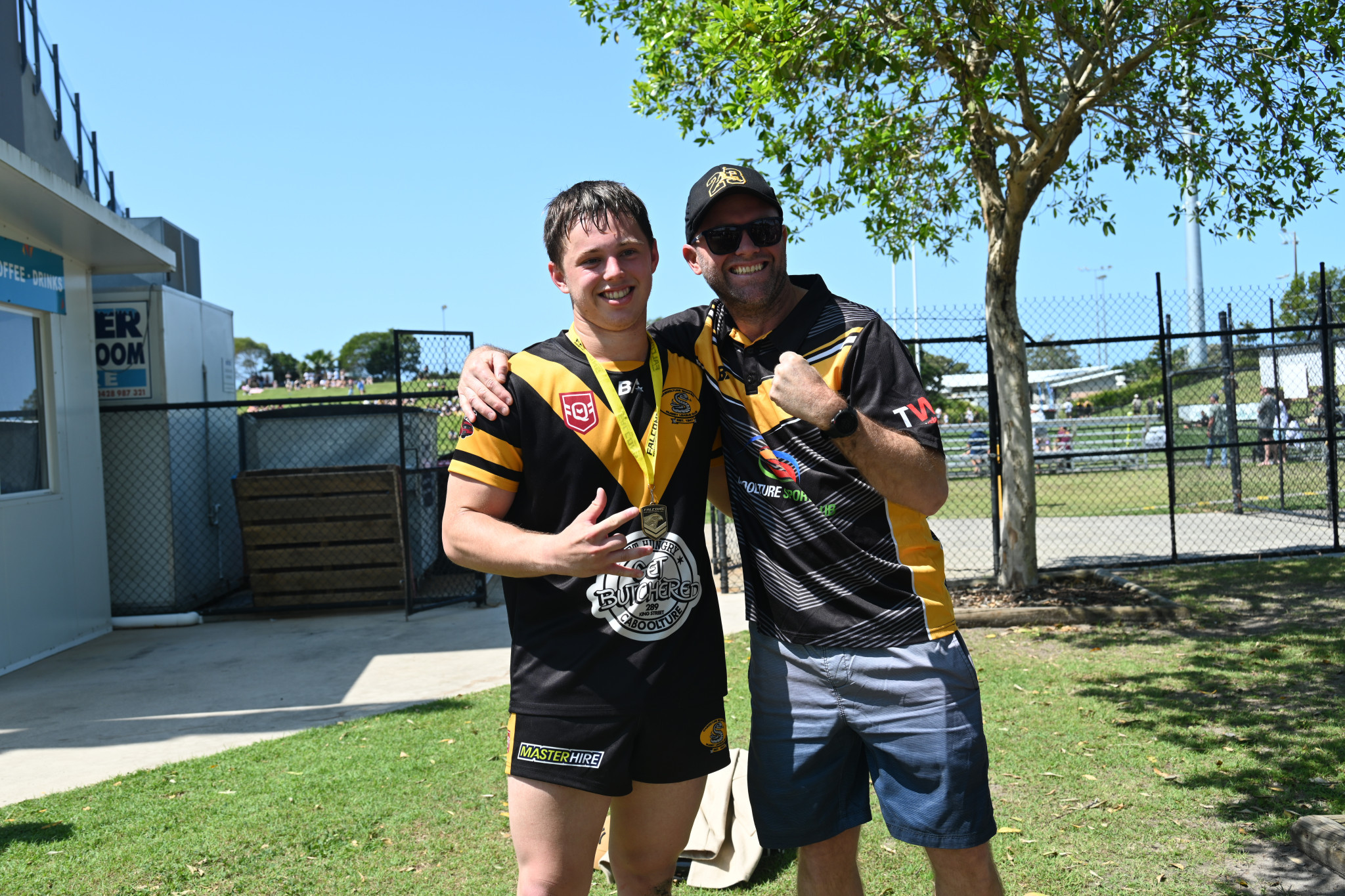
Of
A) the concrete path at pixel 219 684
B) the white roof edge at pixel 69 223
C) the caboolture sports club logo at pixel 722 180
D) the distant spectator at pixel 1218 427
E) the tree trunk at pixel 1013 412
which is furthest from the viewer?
the distant spectator at pixel 1218 427

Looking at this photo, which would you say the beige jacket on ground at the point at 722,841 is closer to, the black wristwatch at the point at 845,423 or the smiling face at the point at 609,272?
the black wristwatch at the point at 845,423

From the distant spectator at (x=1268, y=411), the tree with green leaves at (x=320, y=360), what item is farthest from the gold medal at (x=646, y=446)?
the tree with green leaves at (x=320, y=360)

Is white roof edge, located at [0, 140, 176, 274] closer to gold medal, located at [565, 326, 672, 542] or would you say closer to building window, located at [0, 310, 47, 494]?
building window, located at [0, 310, 47, 494]

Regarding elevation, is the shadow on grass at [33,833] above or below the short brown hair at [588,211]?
below

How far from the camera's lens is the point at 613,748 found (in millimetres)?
2250

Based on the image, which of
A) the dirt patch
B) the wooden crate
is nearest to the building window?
the wooden crate

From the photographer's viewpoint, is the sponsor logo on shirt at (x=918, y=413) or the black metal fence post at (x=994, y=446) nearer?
the sponsor logo on shirt at (x=918, y=413)

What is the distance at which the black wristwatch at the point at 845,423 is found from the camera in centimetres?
217

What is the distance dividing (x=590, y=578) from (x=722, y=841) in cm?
192

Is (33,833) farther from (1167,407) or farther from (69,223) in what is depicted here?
(1167,407)

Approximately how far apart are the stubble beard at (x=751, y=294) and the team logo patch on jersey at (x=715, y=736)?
1.05 meters

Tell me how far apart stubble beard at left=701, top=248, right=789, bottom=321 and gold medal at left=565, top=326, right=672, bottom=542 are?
1.05 feet

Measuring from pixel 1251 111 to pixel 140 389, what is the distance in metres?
10.6

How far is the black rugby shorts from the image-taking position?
2.24m
